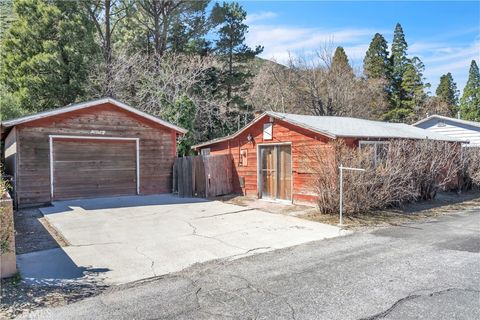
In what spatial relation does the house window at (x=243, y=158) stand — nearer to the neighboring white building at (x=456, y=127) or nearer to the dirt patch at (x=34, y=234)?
the dirt patch at (x=34, y=234)

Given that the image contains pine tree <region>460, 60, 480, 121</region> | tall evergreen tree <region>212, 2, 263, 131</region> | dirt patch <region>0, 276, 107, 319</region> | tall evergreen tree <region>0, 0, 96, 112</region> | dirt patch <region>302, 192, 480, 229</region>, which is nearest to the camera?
dirt patch <region>0, 276, 107, 319</region>

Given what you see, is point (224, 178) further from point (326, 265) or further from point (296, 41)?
point (296, 41)

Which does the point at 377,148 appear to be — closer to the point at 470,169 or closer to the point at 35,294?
the point at 470,169

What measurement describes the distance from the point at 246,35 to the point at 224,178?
1591 cm

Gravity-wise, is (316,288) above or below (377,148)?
below

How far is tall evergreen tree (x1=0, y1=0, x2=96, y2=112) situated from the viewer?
68.6 feet

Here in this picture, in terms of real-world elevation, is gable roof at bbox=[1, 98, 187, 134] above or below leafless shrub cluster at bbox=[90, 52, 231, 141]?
below

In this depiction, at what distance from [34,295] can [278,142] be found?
30.1ft

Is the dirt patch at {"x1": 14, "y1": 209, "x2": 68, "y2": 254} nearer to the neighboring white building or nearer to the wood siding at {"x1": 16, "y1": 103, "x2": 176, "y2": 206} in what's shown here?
the wood siding at {"x1": 16, "y1": 103, "x2": 176, "y2": 206}

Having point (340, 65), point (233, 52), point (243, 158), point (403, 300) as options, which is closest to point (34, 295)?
point (403, 300)

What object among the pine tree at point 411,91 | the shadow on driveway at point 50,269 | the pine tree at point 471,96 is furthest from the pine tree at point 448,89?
the shadow on driveway at point 50,269

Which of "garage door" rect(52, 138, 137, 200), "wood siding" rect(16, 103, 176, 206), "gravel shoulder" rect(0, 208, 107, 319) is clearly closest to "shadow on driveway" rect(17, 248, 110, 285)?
"gravel shoulder" rect(0, 208, 107, 319)

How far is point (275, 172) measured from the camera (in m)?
12.6

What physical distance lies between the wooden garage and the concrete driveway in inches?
46.7
